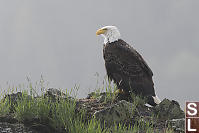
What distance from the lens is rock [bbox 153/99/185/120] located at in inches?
291

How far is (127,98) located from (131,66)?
34.5 inches

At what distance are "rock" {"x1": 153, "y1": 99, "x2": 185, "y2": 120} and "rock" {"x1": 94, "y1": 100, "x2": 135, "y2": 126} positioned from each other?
0.88 meters

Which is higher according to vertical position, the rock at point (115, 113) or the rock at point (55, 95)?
the rock at point (55, 95)

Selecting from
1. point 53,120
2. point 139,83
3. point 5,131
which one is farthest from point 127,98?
point 5,131

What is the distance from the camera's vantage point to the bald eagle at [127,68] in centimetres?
839

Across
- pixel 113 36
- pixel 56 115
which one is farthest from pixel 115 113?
pixel 113 36

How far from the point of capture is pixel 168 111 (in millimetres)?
7410

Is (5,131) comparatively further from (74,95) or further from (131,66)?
(131,66)

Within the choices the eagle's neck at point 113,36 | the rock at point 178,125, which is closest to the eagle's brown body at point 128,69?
the eagle's neck at point 113,36

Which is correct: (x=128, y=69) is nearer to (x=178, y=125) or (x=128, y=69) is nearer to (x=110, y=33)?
(x=110, y=33)

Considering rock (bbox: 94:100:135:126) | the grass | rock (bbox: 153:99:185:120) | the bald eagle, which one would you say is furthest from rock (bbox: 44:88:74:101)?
rock (bbox: 153:99:185:120)

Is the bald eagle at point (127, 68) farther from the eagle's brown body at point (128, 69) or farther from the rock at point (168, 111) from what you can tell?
the rock at point (168, 111)

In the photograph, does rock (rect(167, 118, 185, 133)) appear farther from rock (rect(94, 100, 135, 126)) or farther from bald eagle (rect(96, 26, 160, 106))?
bald eagle (rect(96, 26, 160, 106))

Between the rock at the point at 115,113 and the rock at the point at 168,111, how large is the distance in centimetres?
88
